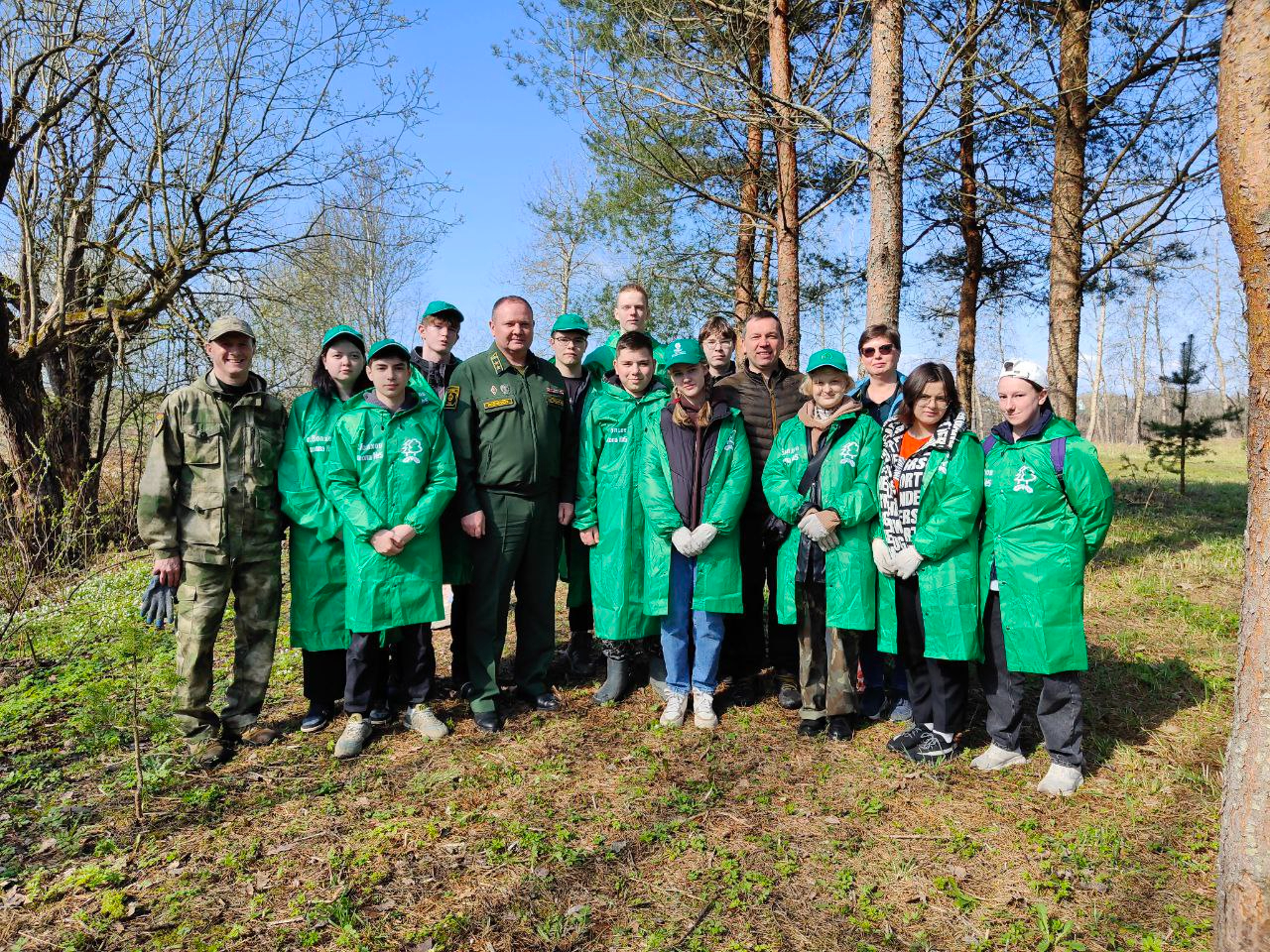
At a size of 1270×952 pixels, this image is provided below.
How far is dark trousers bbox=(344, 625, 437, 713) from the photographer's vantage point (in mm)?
4035

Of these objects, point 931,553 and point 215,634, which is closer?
point 931,553

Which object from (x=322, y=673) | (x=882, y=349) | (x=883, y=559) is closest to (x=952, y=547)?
(x=883, y=559)

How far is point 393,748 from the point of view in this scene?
4.05 meters

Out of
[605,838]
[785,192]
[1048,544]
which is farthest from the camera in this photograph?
[785,192]

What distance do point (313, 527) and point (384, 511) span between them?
42cm

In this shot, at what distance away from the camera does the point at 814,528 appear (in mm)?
3930

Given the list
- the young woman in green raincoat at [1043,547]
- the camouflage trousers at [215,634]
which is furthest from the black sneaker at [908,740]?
the camouflage trousers at [215,634]

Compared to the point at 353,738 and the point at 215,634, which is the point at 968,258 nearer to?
the point at 353,738

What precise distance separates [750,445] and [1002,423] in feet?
4.78

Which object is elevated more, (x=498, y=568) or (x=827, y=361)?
(x=827, y=361)

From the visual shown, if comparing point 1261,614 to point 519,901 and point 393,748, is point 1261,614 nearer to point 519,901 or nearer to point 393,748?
point 519,901

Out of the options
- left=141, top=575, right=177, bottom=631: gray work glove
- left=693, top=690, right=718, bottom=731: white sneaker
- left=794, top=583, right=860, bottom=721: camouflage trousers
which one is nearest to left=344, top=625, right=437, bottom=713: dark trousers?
left=141, top=575, right=177, bottom=631: gray work glove

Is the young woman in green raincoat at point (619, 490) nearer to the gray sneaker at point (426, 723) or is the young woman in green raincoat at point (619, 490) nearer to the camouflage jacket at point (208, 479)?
the gray sneaker at point (426, 723)

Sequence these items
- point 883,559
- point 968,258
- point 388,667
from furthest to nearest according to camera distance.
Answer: point 968,258 → point 388,667 → point 883,559
